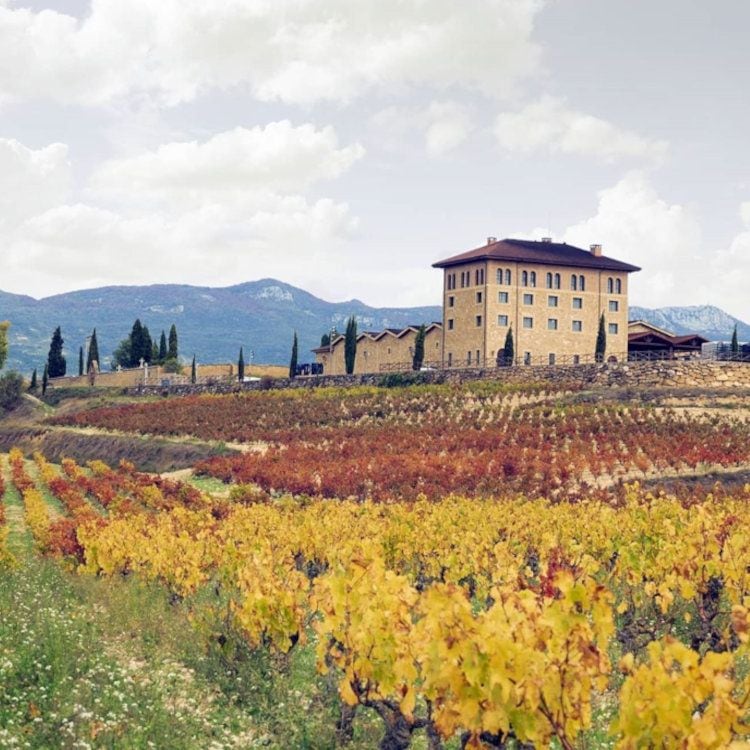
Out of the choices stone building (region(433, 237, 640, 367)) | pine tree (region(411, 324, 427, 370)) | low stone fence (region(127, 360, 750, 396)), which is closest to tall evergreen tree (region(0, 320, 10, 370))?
low stone fence (region(127, 360, 750, 396))

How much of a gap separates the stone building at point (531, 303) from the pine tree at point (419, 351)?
2322 mm

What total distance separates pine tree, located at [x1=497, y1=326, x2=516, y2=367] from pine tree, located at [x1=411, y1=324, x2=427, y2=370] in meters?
5.65

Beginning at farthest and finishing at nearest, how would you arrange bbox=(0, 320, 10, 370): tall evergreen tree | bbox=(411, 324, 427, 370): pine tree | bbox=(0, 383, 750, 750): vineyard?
bbox=(0, 320, 10, 370): tall evergreen tree < bbox=(411, 324, 427, 370): pine tree < bbox=(0, 383, 750, 750): vineyard

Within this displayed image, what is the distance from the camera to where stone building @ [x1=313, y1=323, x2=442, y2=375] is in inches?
2815

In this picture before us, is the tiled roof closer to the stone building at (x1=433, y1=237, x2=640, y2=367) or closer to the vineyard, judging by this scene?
the stone building at (x1=433, y1=237, x2=640, y2=367)

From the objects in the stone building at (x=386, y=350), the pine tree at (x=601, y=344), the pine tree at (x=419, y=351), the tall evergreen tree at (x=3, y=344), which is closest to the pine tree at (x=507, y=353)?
the pine tree at (x=419, y=351)

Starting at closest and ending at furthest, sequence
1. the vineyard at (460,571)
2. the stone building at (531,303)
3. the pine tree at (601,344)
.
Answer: the vineyard at (460,571), the pine tree at (601,344), the stone building at (531,303)

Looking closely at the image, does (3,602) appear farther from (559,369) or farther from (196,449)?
(559,369)

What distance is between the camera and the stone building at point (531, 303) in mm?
66938

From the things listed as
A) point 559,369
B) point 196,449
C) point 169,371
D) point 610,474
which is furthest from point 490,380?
point 169,371

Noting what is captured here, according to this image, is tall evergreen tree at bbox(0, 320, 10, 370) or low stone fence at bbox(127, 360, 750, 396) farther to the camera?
tall evergreen tree at bbox(0, 320, 10, 370)

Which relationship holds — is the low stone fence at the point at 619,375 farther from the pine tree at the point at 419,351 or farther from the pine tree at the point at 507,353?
the pine tree at the point at 419,351

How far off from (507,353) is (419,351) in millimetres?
6787

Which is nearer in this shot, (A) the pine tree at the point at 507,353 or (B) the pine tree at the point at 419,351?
(A) the pine tree at the point at 507,353
